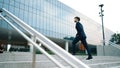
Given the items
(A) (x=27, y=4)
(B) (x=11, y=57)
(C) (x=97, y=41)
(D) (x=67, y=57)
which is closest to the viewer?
(D) (x=67, y=57)

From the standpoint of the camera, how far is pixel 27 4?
38.3 metres

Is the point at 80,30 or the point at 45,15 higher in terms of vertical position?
the point at 45,15

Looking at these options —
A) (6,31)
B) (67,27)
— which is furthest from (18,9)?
(67,27)

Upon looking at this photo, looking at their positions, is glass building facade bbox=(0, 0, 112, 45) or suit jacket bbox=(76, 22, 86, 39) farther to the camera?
glass building facade bbox=(0, 0, 112, 45)

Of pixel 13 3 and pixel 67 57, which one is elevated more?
pixel 13 3

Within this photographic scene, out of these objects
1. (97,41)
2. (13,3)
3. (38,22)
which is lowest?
(97,41)

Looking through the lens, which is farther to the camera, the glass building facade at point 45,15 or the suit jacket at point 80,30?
the glass building facade at point 45,15

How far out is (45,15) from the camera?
→ 139ft

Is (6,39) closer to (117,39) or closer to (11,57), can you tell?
(11,57)

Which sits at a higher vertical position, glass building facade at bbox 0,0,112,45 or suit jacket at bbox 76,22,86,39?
glass building facade at bbox 0,0,112,45

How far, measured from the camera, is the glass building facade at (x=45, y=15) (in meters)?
35.7

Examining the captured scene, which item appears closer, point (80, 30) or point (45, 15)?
point (80, 30)

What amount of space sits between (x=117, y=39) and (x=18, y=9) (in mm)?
43454

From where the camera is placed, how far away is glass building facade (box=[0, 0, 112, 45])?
35.7 metres
